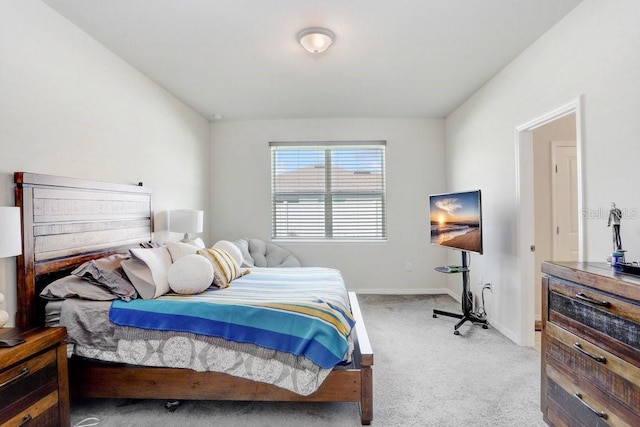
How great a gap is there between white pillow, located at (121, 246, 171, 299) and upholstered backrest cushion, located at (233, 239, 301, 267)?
1.98 metres

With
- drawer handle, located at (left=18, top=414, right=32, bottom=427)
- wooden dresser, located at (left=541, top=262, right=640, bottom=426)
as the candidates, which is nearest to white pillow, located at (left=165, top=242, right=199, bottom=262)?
drawer handle, located at (left=18, top=414, right=32, bottom=427)

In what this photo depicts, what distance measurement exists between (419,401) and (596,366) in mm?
1060

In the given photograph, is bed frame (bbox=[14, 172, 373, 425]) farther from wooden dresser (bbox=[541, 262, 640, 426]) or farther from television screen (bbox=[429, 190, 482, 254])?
television screen (bbox=[429, 190, 482, 254])

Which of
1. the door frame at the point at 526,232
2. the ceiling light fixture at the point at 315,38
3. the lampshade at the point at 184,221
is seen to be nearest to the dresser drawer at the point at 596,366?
the door frame at the point at 526,232

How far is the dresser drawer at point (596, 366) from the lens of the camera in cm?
133

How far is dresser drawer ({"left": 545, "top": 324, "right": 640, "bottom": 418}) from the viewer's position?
1333 millimetres

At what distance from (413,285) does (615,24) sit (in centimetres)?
374

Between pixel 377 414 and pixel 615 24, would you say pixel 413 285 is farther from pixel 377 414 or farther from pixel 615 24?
pixel 615 24

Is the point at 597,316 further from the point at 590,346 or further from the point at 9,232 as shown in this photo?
the point at 9,232

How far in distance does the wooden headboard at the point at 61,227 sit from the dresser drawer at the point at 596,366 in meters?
3.11

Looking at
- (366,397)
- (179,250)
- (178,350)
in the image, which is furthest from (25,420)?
(366,397)

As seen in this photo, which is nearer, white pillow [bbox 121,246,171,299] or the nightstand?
the nightstand

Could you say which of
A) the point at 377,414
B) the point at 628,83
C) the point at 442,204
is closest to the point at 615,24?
the point at 628,83

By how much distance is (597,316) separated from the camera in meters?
1.52
